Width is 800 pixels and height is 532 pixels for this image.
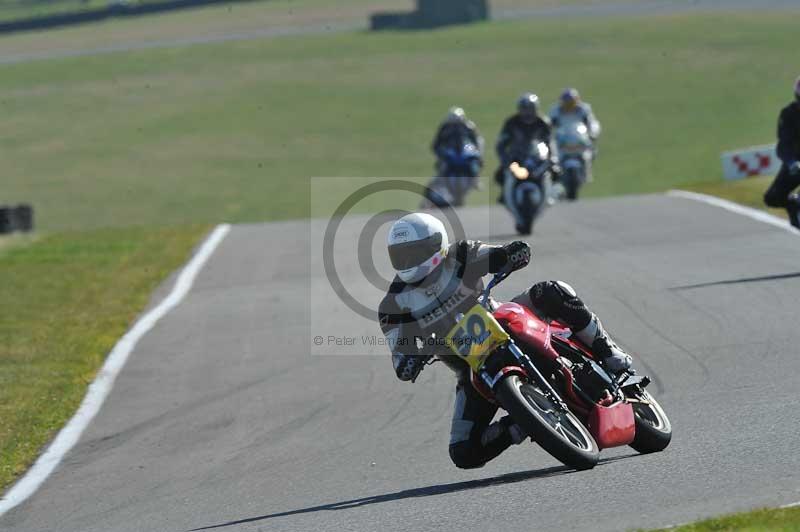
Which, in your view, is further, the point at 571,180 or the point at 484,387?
the point at 571,180

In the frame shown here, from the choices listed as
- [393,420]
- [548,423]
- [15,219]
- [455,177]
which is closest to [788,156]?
[393,420]

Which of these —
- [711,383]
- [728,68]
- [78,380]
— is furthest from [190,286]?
[728,68]

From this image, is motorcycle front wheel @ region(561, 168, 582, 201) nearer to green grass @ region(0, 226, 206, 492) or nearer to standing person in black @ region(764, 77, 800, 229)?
green grass @ region(0, 226, 206, 492)

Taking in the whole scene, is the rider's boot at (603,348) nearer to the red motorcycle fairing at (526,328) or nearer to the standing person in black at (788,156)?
the red motorcycle fairing at (526,328)

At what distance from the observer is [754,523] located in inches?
218

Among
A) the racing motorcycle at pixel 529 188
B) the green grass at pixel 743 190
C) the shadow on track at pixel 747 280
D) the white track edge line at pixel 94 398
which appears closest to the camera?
the white track edge line at pixel 94 398

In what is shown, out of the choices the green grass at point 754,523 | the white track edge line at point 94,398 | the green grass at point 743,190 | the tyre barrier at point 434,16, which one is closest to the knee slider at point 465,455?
the green grass at point 754,523

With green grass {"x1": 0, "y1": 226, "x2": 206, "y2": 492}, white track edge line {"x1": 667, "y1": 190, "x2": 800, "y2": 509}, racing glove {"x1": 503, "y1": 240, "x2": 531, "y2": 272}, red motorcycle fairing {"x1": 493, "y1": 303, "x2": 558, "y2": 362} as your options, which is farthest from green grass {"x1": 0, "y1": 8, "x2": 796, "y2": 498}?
racing glove {"x1": 503, "y1": 240, "x2": 531, "y2": 272}

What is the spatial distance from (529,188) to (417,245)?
1103 centimetres

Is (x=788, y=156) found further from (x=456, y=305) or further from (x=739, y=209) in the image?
(x=456, y=305)

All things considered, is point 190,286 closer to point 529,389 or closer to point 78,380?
point 78,380

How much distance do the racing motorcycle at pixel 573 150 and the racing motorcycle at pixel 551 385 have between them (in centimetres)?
1626

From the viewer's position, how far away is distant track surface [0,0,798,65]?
176 ft

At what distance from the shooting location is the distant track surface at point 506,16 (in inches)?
2112
